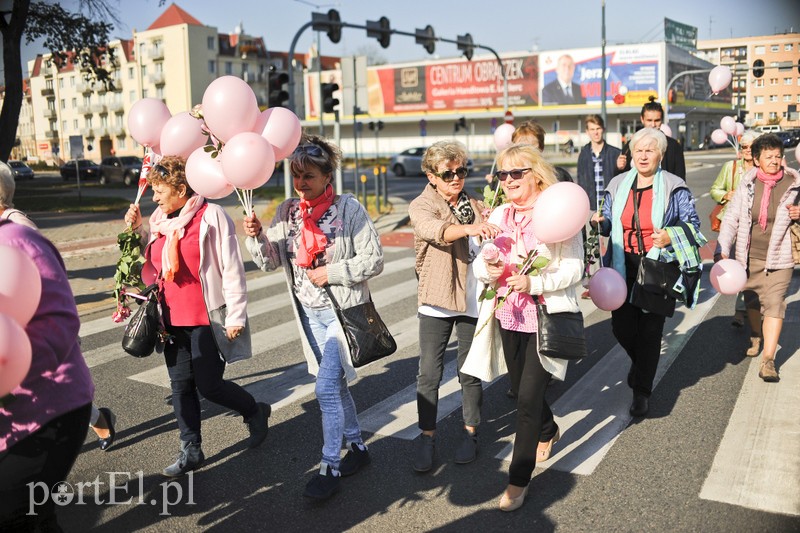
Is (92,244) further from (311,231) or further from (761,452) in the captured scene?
(761,452)

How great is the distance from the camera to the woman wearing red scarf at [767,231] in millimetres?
5398

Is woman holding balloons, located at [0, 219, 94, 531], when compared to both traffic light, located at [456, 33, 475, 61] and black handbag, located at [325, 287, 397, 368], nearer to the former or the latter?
black handbag, located at [325, 287, 397, 368]

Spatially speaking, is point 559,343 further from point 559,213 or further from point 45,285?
point 45,285

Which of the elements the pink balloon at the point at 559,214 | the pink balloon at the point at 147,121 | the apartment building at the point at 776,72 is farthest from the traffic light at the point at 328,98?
the pink balloon at the point at 559,214

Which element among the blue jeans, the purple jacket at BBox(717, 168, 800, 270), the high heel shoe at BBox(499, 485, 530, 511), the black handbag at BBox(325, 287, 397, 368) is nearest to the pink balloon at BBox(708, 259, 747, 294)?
the purple jacket at BBox(717, 168, 800, 270)

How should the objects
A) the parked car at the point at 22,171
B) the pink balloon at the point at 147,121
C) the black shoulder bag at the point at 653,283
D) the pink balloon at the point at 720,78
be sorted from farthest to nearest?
the parked car at the point at 22,171, the pink balloon at the point at 720,78, the black shoulder bag at the point at 653,283, the pink balloon at the point at 147,121

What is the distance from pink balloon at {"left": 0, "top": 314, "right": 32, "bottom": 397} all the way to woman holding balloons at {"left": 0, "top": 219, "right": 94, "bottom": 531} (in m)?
0.16

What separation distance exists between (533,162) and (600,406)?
217 centimetres

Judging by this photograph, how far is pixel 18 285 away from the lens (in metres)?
2.11

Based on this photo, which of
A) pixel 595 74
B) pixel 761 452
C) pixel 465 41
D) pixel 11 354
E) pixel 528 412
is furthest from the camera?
pixel 595 74

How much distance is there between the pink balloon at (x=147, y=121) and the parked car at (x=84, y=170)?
40145mm

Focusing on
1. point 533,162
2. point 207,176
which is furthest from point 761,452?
point 207,176

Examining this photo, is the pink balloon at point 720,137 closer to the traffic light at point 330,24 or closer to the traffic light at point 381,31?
the traffic light at point 330,24

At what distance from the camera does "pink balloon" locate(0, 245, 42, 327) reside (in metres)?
2.07
